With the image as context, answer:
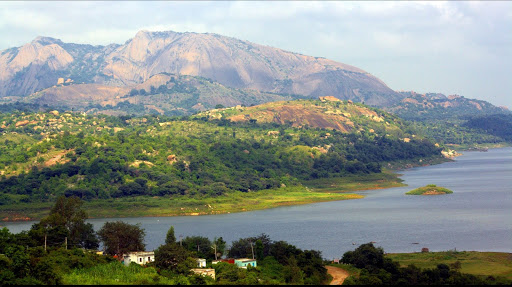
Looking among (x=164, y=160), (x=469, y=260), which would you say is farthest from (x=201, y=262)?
(x=164, y=160)

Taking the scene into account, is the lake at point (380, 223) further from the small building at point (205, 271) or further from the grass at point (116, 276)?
the grass at point (116, 276)

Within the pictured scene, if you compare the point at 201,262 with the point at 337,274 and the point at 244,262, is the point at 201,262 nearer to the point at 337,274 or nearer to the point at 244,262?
the point at 244,262

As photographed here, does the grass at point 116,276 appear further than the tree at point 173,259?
No

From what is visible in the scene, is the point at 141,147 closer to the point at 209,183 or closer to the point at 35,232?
the point at 209,183

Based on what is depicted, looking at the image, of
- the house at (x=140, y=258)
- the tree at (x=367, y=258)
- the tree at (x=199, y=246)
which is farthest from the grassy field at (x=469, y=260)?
the house at (x=140, y=258)

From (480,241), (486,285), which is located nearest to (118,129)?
(480,241)

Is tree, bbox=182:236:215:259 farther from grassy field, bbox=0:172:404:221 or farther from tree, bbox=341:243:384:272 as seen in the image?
grassy field, bbox=0:172:404:221
